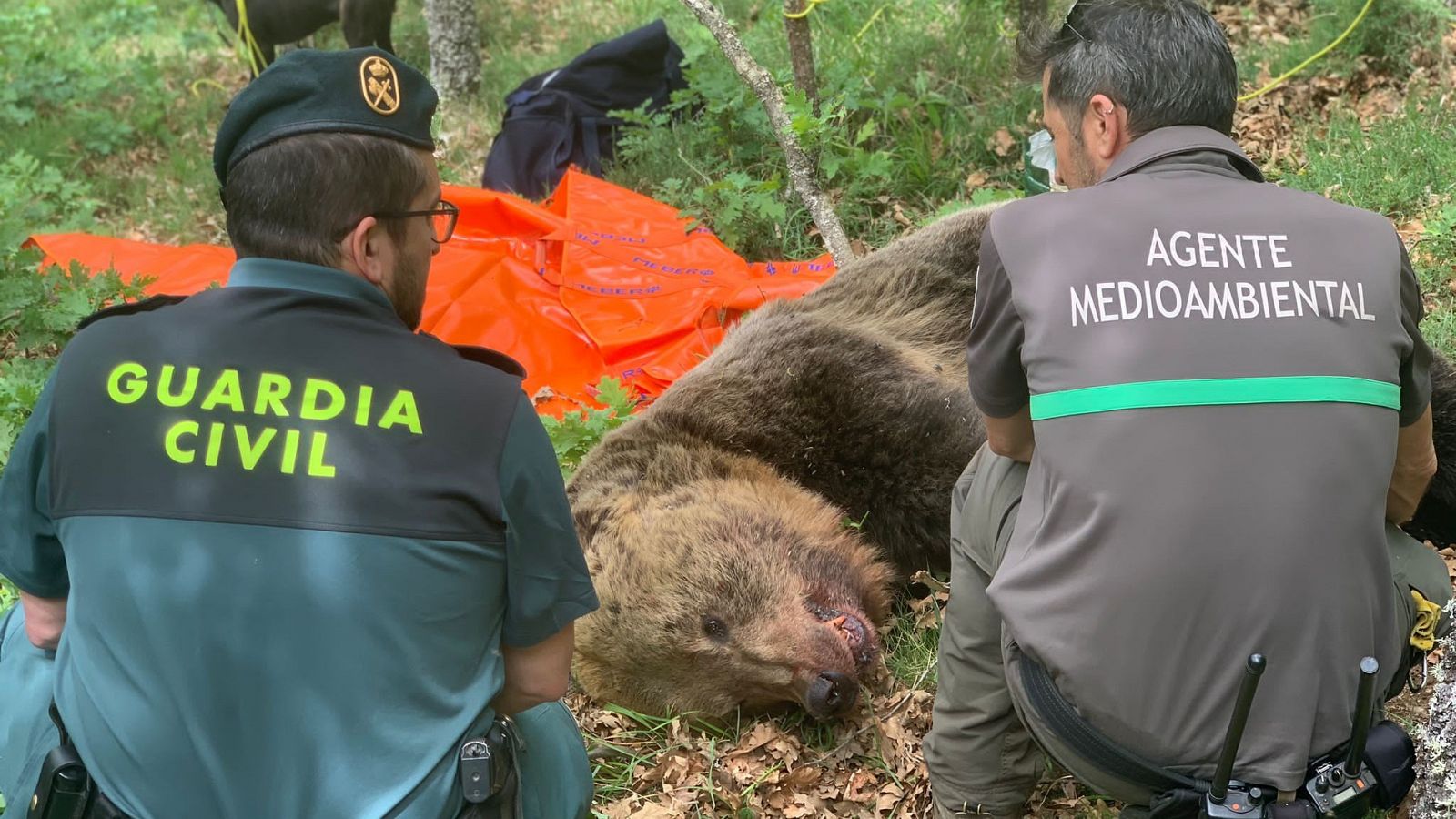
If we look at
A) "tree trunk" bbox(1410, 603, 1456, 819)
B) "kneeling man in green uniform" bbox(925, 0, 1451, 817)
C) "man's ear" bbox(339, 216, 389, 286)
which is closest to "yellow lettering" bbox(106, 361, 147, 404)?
"man's ear" bbox(339, 216, 389, 286)

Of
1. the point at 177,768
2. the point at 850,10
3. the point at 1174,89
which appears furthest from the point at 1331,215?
the point at 850,10

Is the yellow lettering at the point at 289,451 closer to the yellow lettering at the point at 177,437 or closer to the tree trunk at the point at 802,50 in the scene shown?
the yellow lettering at the point at 177,437

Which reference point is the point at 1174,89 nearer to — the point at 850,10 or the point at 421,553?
the point at 421,553

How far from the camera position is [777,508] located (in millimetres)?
4250

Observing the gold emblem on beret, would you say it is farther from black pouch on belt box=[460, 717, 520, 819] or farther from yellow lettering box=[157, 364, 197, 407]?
black pouch on belt box=[460, 717, 520, 819]

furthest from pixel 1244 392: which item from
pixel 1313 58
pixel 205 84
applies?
pixel 205 84

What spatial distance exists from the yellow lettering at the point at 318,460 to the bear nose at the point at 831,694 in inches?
76.3

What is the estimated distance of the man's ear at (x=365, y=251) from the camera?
2.38m

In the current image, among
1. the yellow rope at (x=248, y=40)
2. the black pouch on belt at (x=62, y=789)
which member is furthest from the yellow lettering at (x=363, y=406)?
the yellow rope at (x=248, y=40)

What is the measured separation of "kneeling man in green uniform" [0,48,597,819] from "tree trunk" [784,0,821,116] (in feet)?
12.1

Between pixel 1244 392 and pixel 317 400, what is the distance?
1.68 metres

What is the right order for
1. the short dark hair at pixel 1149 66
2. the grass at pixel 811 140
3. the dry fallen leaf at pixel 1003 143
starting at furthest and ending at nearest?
1. the dry fallen leaf at pixel 1003 143
2. the grass at pixel 811 140
3. the short dark hair at pixel 1149 66

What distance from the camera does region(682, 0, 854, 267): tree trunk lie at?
5.55m

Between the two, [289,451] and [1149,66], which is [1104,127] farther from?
[289,451]
